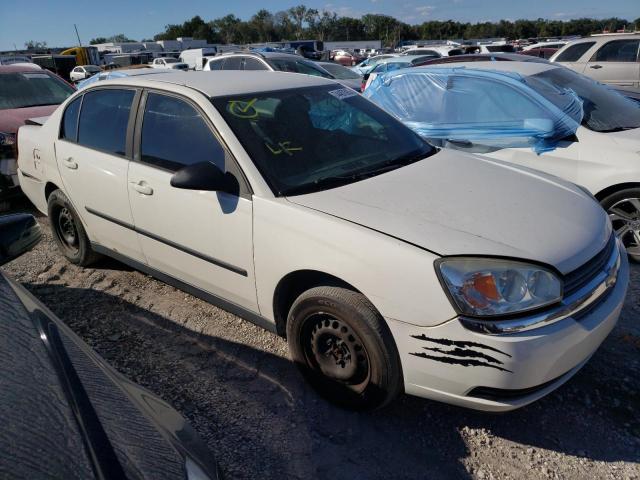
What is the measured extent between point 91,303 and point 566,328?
3.25m

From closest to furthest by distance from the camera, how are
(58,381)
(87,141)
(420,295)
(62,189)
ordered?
(58,381), (420,295), (87,141), (62,189)

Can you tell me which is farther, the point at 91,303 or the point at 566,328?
the point at 91,303

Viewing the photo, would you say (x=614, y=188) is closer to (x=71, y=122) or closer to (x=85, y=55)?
(x=71, y=122)

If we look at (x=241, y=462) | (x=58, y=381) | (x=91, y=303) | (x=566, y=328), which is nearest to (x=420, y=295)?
(x=566, y=328)

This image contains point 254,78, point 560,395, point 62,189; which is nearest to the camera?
point 560,395

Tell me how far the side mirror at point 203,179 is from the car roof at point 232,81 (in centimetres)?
59

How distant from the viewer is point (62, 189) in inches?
153

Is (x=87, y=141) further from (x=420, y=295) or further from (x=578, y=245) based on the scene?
(x=578, y=245)

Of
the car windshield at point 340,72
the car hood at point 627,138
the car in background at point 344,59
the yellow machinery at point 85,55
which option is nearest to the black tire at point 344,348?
the car hood at point 627,138

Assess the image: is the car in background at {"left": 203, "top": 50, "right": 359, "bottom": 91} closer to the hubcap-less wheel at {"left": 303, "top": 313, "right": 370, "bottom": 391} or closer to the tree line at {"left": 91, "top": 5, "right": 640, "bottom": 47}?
the hubcap-less wheel at {"left": 303, "top": 313, "right": 370, "bottom": 391}

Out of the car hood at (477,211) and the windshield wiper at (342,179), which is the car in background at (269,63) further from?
the car hood at (477,211)

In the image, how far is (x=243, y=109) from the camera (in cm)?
283

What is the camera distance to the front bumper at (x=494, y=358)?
1.93m

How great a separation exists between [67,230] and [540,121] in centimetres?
426
